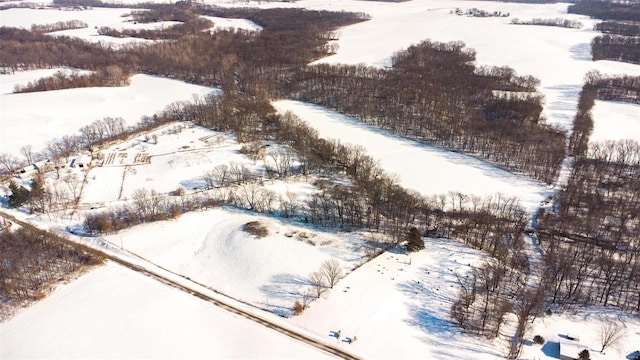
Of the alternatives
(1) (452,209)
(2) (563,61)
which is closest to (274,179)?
(1) (452,209)

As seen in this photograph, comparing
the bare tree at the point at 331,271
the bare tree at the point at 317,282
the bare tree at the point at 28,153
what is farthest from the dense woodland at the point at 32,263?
the bare tree at the point at 28,153

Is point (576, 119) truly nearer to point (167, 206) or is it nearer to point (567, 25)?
point (167, 206)

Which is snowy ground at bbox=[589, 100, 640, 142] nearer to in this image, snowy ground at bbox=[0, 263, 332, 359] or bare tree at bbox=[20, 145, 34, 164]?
snowy ground at bbox=[0, 263, 332, 359]

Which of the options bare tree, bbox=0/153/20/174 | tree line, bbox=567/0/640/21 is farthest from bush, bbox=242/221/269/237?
tree line, bbox=567/0/640/21

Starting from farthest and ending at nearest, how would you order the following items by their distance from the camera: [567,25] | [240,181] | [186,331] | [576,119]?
[567,25] → [576,119] → [240,181] → [186,331]

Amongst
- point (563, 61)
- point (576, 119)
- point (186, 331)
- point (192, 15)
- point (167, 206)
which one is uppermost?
point (192, 15)
